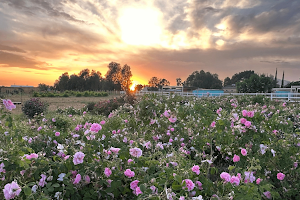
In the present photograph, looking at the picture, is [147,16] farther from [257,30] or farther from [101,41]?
[257,30]

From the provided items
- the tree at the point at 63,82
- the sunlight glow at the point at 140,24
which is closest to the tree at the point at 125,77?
the tree at the point at 63,82

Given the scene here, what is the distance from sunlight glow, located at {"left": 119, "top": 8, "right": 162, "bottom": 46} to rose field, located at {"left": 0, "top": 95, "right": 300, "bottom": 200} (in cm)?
644

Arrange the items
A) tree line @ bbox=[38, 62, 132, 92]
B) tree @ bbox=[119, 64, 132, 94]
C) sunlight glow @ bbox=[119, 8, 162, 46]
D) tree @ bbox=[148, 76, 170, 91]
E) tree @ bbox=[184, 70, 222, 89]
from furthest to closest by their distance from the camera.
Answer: tree @ bbox=[148, 76, 170, 91] < tree @ bbox=[184, 70, 222, 89] < tree @ bbox=[119, 64, 132, 94] < tree line @ bbox=[38, 62, 132, 92] < sunlight glow @ bbox=[119, 8, 162, 46]

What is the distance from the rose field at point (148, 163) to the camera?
1698 millimetres

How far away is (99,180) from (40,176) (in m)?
0.56

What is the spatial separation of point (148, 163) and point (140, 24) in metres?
9.39

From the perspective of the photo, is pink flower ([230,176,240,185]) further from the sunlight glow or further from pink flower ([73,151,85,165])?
the sunlight glow

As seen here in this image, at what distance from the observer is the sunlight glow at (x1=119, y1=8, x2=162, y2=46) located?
9.60m

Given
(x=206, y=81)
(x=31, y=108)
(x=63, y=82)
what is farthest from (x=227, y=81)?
(x=31, y=108)

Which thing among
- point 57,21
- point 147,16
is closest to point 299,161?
point 147,16

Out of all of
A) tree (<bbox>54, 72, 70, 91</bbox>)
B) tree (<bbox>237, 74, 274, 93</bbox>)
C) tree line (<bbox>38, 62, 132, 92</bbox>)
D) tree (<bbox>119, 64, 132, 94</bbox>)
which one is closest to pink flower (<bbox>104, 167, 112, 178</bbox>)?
tree (<bbox>237, 74, 274, 93</bbox>)

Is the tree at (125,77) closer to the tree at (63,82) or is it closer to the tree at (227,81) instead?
the tree at (63,82)

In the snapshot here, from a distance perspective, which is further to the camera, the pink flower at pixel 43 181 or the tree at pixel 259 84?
the tree at pixel 259 84

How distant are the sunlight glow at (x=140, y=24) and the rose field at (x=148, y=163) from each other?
254 inches
